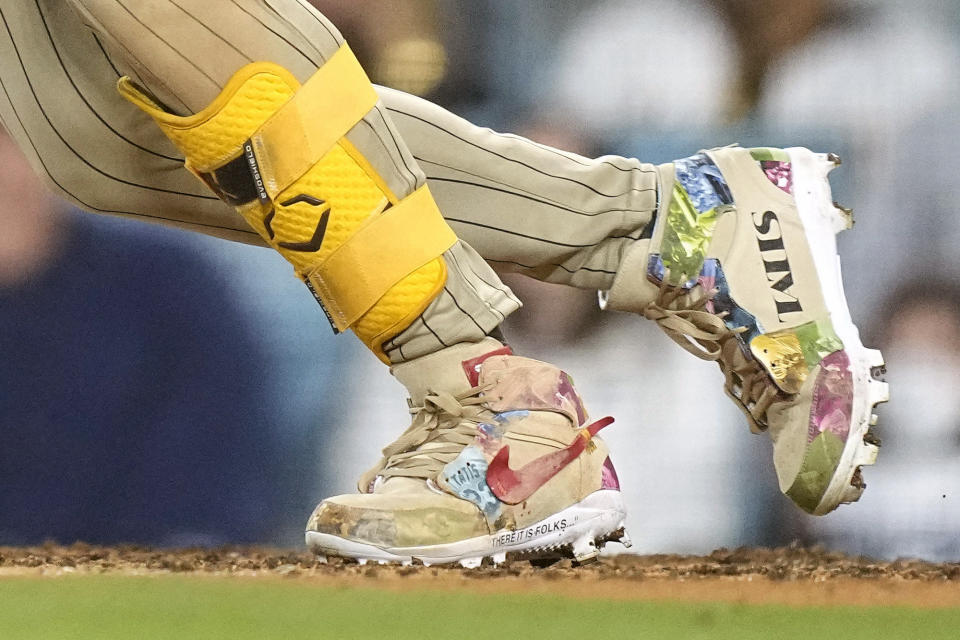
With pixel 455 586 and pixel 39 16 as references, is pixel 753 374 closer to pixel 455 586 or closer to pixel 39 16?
pixel 455 586

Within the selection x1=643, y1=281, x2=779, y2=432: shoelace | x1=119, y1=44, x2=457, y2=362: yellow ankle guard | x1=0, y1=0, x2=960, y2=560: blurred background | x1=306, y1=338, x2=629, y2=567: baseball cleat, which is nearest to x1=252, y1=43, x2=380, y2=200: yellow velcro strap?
x1=119, y1=44, x2=457, y2=362: yellow ankle guard

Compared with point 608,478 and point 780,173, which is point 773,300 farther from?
point 608,478

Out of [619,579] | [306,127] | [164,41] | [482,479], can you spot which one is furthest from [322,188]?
[619,579]

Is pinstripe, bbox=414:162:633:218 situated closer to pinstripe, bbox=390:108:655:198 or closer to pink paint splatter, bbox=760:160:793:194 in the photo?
pinstripe, bbox=390:108:655:198

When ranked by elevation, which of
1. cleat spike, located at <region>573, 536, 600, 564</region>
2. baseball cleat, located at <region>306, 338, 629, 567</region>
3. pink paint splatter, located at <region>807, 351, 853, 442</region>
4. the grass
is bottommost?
the grass

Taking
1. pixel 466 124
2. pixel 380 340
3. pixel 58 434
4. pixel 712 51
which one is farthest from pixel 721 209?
pixel 58 434

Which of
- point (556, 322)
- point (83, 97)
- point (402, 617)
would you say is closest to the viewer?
point (402, 617)
